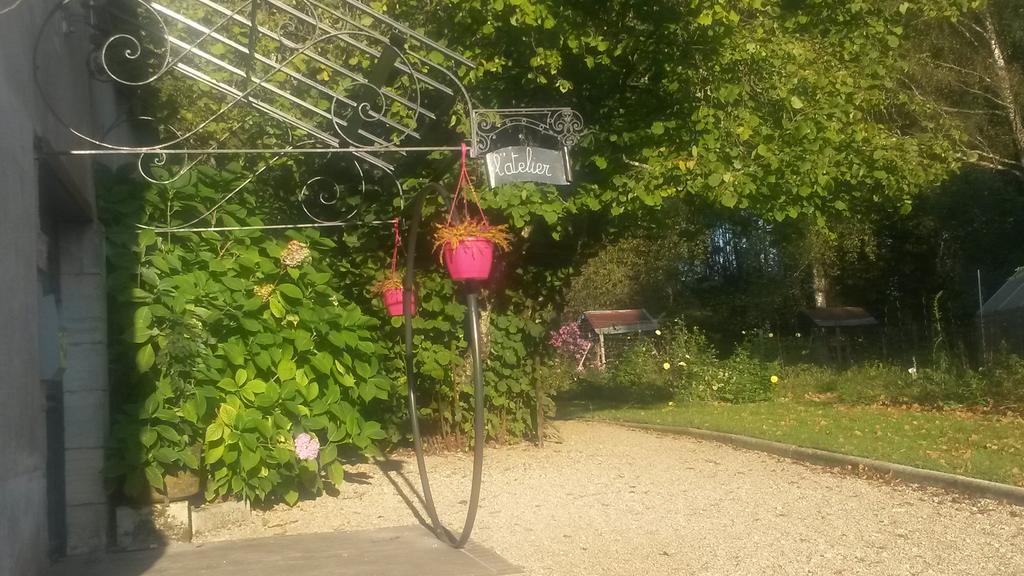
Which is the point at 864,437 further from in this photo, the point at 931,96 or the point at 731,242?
the point at 731,242

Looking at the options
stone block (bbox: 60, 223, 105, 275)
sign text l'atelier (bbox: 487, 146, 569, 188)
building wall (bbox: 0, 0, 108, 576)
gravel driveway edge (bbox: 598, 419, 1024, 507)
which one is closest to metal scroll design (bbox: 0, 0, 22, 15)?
building wall (bbox: 0, 0, 108, 576)

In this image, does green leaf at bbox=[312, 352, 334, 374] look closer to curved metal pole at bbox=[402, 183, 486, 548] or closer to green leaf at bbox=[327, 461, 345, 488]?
curved metal pole at bbox=[402, 183, 486, 548]

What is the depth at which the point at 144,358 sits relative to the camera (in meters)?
7.05

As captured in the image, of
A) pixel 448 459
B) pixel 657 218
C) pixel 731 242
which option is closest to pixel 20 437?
pixel 448 459

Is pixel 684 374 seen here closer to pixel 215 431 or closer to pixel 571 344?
pixel 571 344

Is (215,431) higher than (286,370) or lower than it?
lower

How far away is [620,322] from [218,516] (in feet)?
74.8

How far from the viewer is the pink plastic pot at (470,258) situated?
252 inches

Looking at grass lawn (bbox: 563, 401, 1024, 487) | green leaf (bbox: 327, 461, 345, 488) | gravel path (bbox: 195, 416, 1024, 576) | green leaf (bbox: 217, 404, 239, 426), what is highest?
green leaf (bbox: 217, 404, 239, 426)

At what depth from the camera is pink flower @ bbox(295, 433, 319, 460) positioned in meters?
7.68

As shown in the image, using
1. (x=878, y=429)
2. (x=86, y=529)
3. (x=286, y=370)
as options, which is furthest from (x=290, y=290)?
(x=878, y=429)

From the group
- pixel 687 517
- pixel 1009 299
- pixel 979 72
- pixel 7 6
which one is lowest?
pixel 687 517

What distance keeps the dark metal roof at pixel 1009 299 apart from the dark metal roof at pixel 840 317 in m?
5.82

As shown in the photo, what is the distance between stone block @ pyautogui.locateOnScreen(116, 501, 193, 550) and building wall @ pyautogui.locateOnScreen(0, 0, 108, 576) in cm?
15
